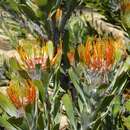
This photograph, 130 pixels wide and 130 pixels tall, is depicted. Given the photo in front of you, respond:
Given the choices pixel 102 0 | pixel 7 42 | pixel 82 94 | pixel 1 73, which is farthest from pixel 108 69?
pixel 102 0

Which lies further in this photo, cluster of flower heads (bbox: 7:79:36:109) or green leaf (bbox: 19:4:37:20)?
green leaf (bbox: 19:4:37:20)

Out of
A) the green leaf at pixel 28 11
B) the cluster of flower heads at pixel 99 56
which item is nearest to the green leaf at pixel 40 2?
the green leaf at pixel 28 11

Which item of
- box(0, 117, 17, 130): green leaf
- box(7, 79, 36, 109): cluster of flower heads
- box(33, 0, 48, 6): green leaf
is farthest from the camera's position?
box(33, 0, 48, 6): green leaf

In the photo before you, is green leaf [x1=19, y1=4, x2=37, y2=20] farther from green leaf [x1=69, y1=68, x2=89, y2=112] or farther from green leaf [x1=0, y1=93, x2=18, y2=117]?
green leaf [x1=0, y1=93, x2=18, y2=117]

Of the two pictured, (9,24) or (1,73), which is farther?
(9,24)

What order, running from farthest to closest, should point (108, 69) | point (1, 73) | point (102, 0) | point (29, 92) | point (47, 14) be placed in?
point (102, 0)
point (1, 73)
point (47, 14)
point (108, 69)
point (29, 92)

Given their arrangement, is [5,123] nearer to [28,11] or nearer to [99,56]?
[99,56]

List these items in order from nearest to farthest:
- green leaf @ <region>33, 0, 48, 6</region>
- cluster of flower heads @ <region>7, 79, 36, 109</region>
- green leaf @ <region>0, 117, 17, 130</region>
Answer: cluster of flower heads @ <region>7, 79, 36, 109</region> → green leaf @ <region>0, 117, 17, 130</region> → green leaf @ <region>33, 0, 48, 6</region>

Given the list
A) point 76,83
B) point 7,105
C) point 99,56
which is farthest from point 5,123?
point 99,56

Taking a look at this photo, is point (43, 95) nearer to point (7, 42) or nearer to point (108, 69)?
point (108, 69)

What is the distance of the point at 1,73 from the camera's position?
3229 millimetres

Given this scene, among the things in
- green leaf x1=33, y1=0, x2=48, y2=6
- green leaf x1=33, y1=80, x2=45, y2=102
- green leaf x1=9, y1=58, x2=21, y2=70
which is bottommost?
green leaf x1=33, y1=80, x2=45, y2=102

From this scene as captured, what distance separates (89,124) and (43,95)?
0.71ft

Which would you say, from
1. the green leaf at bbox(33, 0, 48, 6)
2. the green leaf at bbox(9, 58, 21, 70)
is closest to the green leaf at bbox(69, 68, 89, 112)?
the green leaf at bbox(9, 58, 21, 70)
